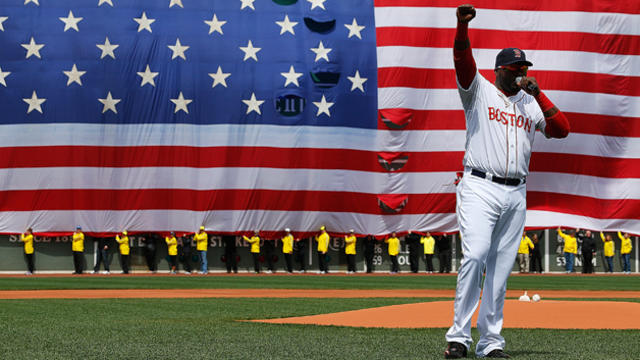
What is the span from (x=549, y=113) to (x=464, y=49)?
3.26ft

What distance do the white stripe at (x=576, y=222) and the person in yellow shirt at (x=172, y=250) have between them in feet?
45.0

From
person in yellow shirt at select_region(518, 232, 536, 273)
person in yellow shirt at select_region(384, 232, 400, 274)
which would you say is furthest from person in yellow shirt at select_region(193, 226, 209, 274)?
person in yellow shirt at select_region(518, 232, 536, 273)

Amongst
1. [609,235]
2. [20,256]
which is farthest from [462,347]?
[609,235]

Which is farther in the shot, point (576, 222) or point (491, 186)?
point (576, 222)

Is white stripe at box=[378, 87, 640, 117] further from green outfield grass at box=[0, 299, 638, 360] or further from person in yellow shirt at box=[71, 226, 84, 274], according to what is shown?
green outfield grass at box=[0, 299, 638, 360]

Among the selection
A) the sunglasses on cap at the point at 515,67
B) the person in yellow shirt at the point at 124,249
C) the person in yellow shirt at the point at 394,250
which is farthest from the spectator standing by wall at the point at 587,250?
the sunglasses on cap at the point at 515,67

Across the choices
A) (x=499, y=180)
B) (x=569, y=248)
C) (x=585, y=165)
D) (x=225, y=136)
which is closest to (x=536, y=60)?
(x=585, y=165)

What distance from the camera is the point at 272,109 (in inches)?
1299

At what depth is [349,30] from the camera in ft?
111

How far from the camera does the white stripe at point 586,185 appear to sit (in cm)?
3453

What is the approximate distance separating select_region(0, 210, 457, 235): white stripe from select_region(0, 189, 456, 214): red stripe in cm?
20

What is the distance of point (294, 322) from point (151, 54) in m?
24.2

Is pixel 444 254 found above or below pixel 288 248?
below

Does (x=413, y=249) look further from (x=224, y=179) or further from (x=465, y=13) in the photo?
(x=465, y=13)
